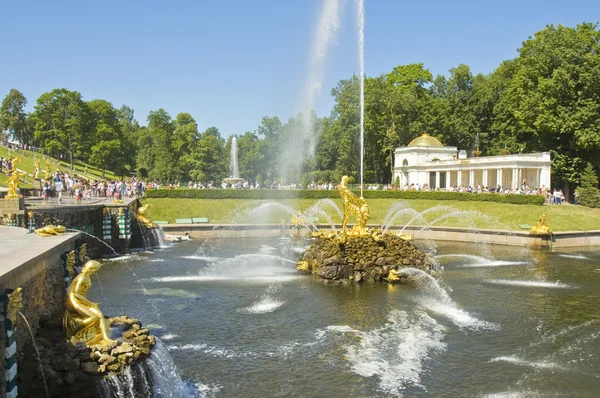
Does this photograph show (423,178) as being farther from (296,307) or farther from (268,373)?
(268,373)

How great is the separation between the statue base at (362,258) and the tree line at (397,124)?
25.7 metres

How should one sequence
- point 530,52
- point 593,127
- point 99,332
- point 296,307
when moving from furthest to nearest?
point 530,52 < point 593,127 < point 296,307 < point 99,332

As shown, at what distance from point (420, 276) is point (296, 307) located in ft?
23.4

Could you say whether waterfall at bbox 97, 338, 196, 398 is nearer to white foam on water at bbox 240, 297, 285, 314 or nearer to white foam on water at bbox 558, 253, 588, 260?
white foam on water at bbox 240, 297, 285, 314

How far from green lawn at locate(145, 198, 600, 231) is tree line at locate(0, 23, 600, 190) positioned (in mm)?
9162

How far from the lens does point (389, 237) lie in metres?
24.2

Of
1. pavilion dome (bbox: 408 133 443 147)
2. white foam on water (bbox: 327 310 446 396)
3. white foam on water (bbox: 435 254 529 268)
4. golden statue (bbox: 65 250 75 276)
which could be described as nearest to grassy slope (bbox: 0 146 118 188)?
golden statue (bbox: 65 250 75 276)

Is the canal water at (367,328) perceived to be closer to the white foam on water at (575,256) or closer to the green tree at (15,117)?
the white foam on water at (575,256)

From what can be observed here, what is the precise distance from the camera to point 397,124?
6912 centimetres

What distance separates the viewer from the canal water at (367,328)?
12.3m

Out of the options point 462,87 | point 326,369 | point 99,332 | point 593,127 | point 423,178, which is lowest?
point 326,369

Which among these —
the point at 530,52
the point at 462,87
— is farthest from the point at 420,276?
the point at 462,87

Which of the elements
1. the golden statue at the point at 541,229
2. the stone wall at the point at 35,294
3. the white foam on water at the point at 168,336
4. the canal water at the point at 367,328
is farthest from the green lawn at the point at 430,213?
the stone wall at the point at 35,294

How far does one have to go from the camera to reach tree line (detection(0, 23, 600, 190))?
51.1 m
